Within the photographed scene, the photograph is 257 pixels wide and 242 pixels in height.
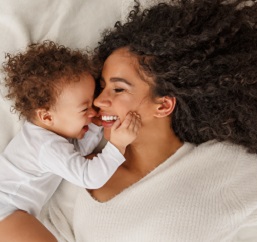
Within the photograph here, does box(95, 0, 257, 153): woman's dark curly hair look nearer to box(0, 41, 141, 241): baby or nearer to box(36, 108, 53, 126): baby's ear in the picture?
box(0, 41, 141, 241): baby

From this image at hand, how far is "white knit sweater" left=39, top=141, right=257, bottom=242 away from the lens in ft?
4.59

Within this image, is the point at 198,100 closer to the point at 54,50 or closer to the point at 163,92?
the point at 163,92

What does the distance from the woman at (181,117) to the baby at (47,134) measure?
0.09 metres

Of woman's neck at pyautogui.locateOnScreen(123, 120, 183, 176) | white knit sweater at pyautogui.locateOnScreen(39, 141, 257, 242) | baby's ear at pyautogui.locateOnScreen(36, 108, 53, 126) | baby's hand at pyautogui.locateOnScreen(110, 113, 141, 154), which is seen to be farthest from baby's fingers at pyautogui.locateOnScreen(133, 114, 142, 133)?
baby's ear at pyautogui.locateOnScreen(36, 108, 53, 126)

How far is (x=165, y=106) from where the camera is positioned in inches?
60.1

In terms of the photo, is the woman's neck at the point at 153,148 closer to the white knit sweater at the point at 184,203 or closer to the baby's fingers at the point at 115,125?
the white knit sweater at the point at 184,203

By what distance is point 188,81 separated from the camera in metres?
1.47

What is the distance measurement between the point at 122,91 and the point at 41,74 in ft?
0.99

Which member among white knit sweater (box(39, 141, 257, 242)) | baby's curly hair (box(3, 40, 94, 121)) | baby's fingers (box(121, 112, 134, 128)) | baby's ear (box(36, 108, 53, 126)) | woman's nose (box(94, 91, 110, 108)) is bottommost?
white knit sweater (box(39, 141, 257, 242))

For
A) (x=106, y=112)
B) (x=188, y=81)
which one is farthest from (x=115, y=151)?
(x=188, y=81)

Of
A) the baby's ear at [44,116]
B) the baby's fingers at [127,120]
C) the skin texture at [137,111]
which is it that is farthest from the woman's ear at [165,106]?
the baby's ear at [44,116]

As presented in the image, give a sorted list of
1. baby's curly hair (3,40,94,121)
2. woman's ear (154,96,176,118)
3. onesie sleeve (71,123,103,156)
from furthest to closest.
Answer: onesie sleeve (71,123,103,156)
woman's ear (154,96,176,118)
baby's curly hair (3,40,94,121)

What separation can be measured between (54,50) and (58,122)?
0.27m

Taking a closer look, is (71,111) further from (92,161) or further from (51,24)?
(51,24)
